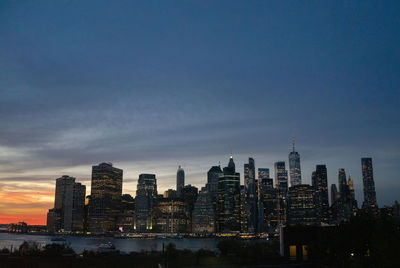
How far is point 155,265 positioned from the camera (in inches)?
1810

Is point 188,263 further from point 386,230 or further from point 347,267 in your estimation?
point 386,230

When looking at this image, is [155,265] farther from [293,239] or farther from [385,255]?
[385,255]

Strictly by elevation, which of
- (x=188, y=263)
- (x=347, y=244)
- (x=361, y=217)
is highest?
(x=361, y=217)

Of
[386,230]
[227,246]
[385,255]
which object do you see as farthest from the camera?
[227,246]

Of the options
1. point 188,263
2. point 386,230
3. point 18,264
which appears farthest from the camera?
point 188,263

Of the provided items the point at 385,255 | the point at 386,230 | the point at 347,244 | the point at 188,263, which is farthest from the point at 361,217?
the point at 188,263

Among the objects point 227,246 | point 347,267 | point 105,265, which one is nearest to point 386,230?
point 347,267

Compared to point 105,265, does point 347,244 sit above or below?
above

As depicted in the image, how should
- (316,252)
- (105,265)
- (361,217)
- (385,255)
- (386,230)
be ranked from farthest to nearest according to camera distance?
(105,265), (316,252), (361,217), (386,230), (385,255)

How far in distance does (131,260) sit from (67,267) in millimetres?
19572

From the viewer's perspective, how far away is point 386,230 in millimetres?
24562

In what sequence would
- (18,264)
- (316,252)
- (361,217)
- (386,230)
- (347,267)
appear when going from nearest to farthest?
1. (386,230)
2. (18,264)
3. (347,267)
4. (361,217)
5. (316,252)

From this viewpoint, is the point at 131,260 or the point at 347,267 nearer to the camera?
the point at 347,267

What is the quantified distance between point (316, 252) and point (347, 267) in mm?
6584
